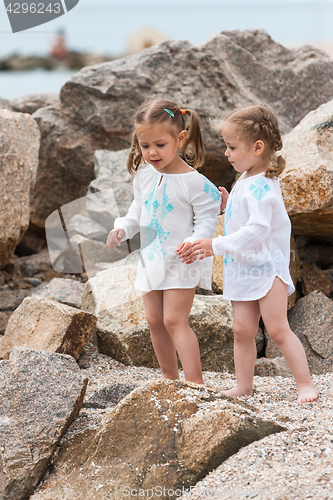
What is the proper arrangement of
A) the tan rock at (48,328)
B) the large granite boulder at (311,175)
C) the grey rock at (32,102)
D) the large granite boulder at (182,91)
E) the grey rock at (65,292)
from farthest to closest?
the grey rock at (32,102)
the large granite boulder at (182,91)
the grey rock at (65,292)
the large granite boulder at (311,175)
the tan rock at (48,328)

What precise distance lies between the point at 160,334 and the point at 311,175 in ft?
4.45

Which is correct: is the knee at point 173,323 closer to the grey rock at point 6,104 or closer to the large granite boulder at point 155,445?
the large granite boulder at point 155,445

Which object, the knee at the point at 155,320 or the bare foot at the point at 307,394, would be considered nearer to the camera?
the bare foot at the point at 307,394

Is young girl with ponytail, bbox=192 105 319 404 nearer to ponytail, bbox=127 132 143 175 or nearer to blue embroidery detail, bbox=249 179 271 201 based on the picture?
blue embroidery detail, bbox=249 179 271 201

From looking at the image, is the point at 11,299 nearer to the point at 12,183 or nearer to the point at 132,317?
the point at 12,183

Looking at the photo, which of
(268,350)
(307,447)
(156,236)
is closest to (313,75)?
(268,350)

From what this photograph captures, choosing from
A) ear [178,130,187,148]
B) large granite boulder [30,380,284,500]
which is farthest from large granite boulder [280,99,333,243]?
large granite boulder [30,380,284,500]

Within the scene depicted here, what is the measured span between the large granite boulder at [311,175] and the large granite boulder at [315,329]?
54 centimetres

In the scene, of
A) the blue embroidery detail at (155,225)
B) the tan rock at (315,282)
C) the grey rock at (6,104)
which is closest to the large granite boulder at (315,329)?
the tan rock at (315,282)

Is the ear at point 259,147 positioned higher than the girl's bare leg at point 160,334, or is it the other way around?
the ear at point 259,147

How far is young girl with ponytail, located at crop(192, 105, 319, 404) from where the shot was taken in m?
2.14

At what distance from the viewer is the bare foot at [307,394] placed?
2113 millimetres

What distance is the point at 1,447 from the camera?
1.87 metres

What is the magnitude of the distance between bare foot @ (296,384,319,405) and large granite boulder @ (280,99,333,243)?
123 centimetres
